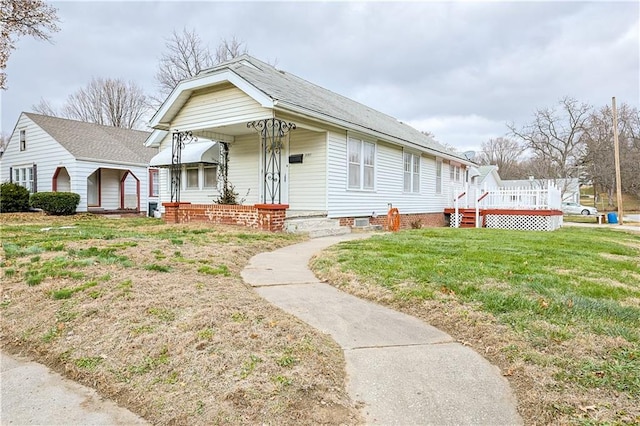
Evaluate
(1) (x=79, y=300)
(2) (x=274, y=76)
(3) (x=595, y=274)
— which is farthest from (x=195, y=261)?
(2) (x=274, y=76)

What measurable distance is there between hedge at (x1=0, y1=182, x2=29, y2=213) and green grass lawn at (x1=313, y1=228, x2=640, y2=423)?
17.2 meters

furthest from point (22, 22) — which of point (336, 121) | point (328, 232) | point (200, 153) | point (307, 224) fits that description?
point (328, 232)

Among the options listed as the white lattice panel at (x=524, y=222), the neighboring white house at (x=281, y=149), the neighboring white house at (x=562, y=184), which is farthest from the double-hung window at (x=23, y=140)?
the neighboring white house at (x=562, y=184)

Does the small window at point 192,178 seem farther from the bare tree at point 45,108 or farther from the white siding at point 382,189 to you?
the bare tree at point 45,108

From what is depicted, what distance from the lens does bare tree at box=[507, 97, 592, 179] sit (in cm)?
3950

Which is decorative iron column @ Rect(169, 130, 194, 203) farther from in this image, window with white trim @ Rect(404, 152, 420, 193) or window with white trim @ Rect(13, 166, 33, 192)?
window with white trim @ Rect(13, 166, 33, 192)

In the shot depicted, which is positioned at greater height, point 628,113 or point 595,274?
point 628,113

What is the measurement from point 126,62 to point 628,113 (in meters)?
53.9

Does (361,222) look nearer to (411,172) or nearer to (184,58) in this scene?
(411,172)

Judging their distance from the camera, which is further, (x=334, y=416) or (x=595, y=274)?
(x=595, y=274)

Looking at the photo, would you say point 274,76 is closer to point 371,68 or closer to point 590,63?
point 371,68

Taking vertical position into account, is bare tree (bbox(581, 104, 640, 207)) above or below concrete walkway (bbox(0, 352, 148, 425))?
above

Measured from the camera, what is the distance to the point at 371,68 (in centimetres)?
2136

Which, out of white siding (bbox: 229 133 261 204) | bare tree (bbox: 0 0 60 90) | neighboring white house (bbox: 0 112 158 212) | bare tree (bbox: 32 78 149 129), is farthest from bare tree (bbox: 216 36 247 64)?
white siding (bbox: 229 133 261 204)
